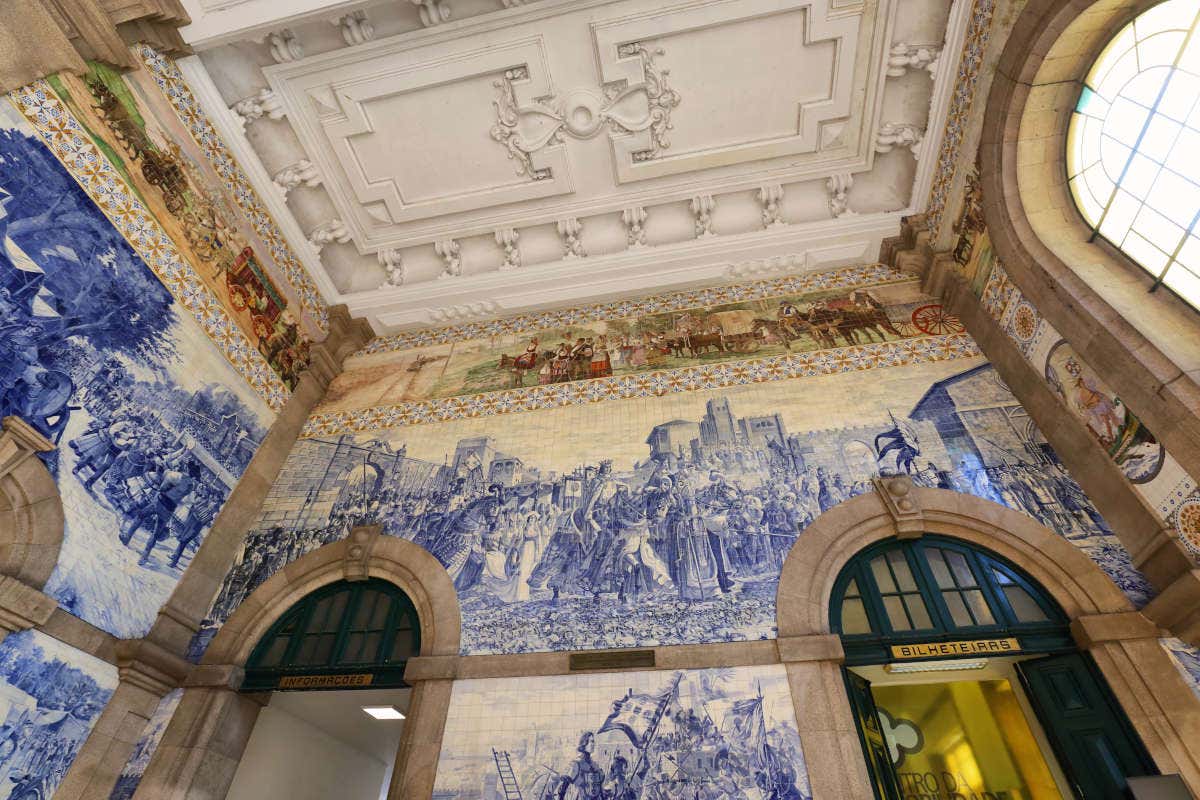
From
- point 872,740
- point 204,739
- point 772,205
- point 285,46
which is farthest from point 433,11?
point 872,740

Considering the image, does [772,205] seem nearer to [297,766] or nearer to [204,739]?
[204,739]

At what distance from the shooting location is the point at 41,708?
4668 millimetres

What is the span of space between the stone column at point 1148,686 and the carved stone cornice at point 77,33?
32.1 feet

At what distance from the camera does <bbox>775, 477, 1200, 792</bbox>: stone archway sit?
13.2ft

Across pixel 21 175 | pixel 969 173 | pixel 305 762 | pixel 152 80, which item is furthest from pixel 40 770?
pixel 969 173

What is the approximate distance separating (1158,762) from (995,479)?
228cm

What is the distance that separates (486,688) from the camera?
5.09 m

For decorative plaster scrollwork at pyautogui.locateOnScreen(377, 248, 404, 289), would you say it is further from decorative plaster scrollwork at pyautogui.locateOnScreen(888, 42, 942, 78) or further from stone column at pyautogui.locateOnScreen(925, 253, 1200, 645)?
stone column at pyautogui.locateOnScreen(925, 253, 1200, 645)

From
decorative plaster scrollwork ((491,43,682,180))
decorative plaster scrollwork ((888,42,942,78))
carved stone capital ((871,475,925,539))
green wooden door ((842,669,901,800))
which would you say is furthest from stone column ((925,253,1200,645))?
decorative plaster scrollwork ((491,43,682,180))

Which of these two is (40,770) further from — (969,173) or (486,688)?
(969,173)

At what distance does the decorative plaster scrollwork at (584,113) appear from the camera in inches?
287

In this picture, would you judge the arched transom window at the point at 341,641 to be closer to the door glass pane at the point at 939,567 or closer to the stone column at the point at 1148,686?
the door glass pane at the point at 939,567

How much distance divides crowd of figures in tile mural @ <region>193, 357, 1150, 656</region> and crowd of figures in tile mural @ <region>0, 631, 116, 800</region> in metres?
0.96

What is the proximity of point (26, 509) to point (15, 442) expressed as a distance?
541 mm
